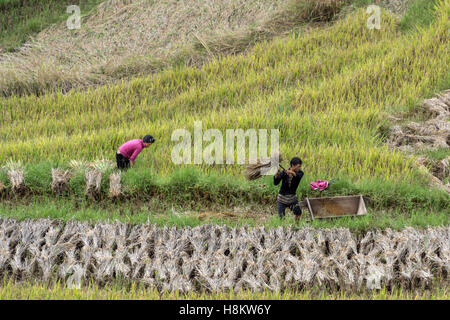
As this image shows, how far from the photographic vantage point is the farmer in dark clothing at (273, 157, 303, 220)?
535 centimetres

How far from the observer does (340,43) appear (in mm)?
9594

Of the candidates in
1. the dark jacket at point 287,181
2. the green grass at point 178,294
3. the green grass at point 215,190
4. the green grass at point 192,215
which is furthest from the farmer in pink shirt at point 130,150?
the green grass at point 178,294

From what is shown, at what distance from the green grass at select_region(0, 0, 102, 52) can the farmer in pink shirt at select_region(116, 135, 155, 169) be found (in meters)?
7.15

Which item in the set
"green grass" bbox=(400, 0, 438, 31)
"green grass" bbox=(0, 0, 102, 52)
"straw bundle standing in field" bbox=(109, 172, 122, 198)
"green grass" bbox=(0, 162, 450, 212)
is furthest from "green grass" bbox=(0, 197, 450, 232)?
"green grass" bbox=(0, 0, 102, 52)

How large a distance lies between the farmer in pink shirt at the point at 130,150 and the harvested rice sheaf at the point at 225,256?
1.23 metres

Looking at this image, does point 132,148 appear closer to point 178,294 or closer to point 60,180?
point 60,180

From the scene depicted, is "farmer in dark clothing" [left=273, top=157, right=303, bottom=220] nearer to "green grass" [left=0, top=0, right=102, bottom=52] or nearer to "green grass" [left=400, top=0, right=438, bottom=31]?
"green grass" [left=400, top=0, right=438, bottom=31]

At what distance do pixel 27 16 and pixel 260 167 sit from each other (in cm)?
1052

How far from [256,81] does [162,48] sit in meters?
2.51

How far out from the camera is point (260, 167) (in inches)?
223

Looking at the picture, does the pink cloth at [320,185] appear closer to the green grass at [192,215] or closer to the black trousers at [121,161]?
the green grass at [192,215]

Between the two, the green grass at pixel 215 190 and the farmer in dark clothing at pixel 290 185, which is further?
the green grass at pixel 215 190

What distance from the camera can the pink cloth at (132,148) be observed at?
648cm

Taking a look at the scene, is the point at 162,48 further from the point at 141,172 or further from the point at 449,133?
the point at 449,133
